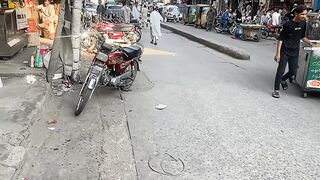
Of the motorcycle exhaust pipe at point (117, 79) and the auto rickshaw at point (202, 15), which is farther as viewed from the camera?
the auto rickshaw at point (202, 15)

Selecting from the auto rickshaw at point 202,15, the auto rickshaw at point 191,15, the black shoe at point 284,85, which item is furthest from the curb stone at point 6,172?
the auto rickshaw at point 191,15

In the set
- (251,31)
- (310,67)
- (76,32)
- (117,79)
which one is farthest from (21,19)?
(251,31)

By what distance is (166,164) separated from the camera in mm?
4191

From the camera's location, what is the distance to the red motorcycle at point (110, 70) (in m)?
5.84

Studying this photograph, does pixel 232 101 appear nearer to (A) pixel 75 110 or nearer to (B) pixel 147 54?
(A) pixel 75 110

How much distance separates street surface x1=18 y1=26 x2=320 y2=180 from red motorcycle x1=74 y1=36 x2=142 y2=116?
268 millimetres

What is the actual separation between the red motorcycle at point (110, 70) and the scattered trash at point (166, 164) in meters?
1.91

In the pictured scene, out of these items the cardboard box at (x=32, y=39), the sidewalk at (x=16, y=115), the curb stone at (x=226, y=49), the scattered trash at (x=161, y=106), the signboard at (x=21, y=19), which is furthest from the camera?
the curb stone at (x=226, y=49)

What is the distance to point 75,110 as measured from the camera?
5.79 m

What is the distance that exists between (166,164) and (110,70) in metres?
3.11

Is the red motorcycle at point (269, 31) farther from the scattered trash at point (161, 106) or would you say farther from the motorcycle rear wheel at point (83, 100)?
the motorcycle rear wheel at point (83, 100)

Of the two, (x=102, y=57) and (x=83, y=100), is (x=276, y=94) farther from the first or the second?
(x=83, y=100)

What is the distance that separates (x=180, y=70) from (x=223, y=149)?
5.54m

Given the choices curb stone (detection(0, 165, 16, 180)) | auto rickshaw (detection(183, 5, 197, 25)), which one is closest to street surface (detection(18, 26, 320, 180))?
curb stone (detection(0, 165, 16, 180))
